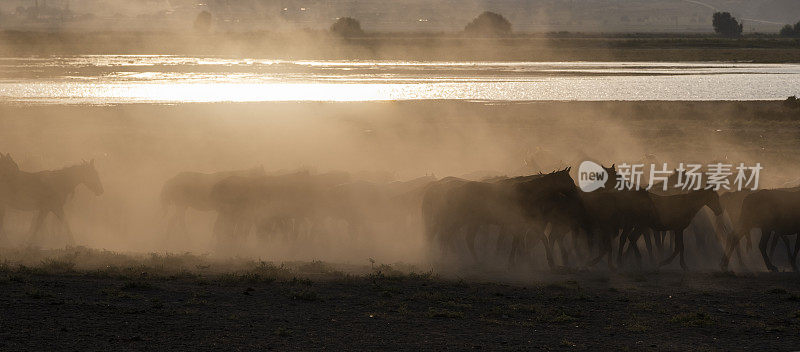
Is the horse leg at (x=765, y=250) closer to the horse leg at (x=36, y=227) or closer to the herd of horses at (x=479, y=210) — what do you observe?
the herd of horses at (x=479, y=210)

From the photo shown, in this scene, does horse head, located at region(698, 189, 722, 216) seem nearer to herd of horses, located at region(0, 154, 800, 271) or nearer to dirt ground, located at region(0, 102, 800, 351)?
herd of horses, located at region(0, 154, 800, 271)

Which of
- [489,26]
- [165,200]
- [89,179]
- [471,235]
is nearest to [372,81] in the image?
[165,200]

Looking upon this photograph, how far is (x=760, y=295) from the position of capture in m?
12.9

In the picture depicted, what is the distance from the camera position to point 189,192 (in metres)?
17.2

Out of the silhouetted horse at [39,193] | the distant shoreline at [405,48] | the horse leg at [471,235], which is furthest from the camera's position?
the distant shoreline at [405,48]

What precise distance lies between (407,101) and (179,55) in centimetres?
5125

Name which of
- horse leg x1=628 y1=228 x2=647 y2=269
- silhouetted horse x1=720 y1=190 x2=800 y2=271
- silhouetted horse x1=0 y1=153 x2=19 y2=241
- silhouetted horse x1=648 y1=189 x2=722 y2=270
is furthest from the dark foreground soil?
silhouetted horse x1=0 y1=153 x2=19 y2=241

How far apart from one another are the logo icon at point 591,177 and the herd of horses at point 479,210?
14 centimetres

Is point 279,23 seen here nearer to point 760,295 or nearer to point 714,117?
point 714,117

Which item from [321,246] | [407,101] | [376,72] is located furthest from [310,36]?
[321,246]

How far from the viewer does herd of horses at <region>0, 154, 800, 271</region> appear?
1477 centimetres

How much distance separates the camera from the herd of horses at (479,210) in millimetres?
14766

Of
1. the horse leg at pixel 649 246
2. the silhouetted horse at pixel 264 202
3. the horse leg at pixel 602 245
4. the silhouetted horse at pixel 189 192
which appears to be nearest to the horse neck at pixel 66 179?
the silhouetted horse at pixel 189 192

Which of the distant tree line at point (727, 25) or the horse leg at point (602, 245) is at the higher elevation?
the distant tree line at point (727, 25)
